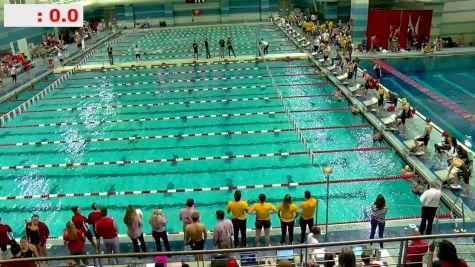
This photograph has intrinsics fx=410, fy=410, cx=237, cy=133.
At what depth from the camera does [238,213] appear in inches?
272

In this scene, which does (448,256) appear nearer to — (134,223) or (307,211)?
(307,211)

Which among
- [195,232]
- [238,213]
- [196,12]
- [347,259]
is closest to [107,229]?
[195,232]

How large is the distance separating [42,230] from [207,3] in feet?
112

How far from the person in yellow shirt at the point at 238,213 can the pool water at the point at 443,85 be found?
27.3 feet

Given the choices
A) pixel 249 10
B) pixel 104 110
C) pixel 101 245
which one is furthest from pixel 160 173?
pixel 249 10

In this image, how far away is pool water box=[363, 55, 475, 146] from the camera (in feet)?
44.0

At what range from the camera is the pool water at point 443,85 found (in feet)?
44.0

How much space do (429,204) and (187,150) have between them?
23.2 ft

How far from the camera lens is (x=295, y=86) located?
17531mm

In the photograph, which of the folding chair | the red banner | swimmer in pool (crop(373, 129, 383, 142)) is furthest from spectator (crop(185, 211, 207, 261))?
the red banner

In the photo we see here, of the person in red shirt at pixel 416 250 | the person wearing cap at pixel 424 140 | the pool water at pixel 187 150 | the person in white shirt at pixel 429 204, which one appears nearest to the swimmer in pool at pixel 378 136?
the pool water at pixel 187 150

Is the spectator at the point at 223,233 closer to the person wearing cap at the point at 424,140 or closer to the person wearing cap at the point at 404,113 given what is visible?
the person wearing cap at the point at 424,140

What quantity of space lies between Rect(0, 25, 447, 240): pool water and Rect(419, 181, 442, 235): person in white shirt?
1.21 m

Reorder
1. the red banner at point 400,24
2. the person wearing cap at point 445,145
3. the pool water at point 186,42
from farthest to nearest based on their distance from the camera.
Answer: the pool water at point 186,42
the red banner at point 400,24
the person wearing cap at point 445,145
